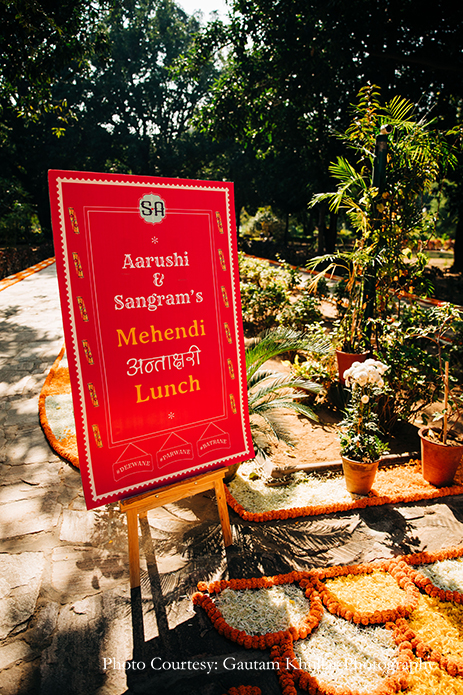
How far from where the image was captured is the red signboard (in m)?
2.04

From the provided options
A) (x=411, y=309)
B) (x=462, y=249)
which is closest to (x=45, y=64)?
(x=411, y=309)

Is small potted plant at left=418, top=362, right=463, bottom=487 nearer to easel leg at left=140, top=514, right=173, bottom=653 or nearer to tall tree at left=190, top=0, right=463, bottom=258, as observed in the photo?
easel leg at left=140, top=514, right=173, bottom=653

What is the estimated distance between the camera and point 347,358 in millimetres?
4914

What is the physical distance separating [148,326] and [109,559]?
1.62m

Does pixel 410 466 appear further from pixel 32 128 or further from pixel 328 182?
pixel 32 128

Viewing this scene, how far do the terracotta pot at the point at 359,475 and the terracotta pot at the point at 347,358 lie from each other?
184 cm

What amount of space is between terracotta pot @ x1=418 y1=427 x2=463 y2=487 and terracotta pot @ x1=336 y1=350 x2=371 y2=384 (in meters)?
1.52

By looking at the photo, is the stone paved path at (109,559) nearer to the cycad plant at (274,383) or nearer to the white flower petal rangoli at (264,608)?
the white flower petal rangoli at (264,608)

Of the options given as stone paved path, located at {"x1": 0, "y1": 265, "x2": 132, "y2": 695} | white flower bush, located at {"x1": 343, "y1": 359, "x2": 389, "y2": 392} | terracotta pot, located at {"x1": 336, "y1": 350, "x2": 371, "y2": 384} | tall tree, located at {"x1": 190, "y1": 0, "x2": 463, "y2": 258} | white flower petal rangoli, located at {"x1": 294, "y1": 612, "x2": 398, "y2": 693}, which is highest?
tall tree, located at {"x1": 190, "y1": 0, "x2": 463, "y2": 258}

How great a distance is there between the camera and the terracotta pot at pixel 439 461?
329cm

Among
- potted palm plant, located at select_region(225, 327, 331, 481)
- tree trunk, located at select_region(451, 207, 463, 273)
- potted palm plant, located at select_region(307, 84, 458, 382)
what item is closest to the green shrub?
potted palm plant, located at select_region(307, 84, 458, 382)

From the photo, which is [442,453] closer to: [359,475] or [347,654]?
[359,475]

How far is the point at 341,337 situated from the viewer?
519 centimetres

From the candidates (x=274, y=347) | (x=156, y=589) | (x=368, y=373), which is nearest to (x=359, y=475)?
(x=368, y=373)
